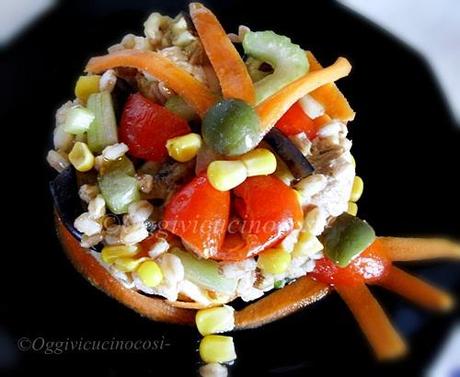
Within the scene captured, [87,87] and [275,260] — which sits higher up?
[87,87]

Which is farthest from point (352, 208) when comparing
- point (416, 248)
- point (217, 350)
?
point (217, 350)

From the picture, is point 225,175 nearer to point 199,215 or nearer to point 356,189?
point 199,215

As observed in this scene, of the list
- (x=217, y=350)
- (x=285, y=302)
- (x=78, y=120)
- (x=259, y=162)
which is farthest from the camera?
(x=285, y=302)

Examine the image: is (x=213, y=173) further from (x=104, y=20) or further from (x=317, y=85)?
(x=104, y=20)

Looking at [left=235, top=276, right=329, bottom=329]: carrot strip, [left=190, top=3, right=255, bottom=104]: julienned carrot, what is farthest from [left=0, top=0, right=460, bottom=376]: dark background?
[left=190, top=3, right=255, bottom=104]: julienned carrot

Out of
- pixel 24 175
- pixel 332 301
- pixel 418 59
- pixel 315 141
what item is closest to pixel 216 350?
pixel 332 301

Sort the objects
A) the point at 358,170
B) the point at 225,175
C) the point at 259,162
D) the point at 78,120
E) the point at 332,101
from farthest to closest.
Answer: the point at 358,170 → the point at 332,101 → the point at 78,120 → the point at 259,162 → the point at 225,175

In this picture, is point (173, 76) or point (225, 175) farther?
point (173, 76)
